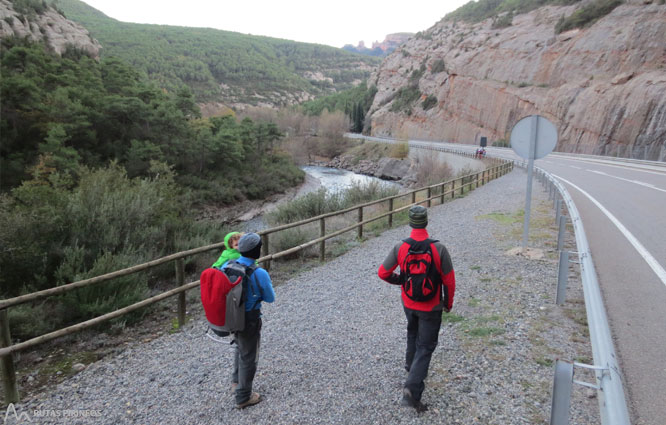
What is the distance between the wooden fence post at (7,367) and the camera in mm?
3463

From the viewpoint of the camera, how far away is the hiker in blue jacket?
3152mm

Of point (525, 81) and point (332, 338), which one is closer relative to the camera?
point (332, 338)

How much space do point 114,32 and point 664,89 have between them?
171407 millimetres

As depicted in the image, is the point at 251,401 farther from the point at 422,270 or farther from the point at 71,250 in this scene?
the point at 71,250

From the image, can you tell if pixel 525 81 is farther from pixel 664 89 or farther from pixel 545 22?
pixel 664 89

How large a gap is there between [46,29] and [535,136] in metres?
51.4

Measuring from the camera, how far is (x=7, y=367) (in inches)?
138

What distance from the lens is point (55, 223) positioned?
7492mm

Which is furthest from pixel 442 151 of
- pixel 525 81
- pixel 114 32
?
pixel 114 32

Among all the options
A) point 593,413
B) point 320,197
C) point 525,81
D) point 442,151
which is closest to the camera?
point 593,413

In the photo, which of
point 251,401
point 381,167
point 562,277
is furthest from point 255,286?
point 381,167

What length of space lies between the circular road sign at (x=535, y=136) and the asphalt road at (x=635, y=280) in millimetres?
2184

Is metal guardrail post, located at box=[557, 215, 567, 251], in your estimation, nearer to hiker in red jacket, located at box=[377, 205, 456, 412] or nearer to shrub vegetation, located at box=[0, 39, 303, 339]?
hiker in red jacket, located at box=[377, 205, 456, 412]

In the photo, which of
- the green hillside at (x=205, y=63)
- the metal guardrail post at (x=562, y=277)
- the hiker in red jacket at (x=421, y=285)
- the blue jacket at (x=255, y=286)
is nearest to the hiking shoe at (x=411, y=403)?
the hiker in red jacket at (x=421, y=285)
